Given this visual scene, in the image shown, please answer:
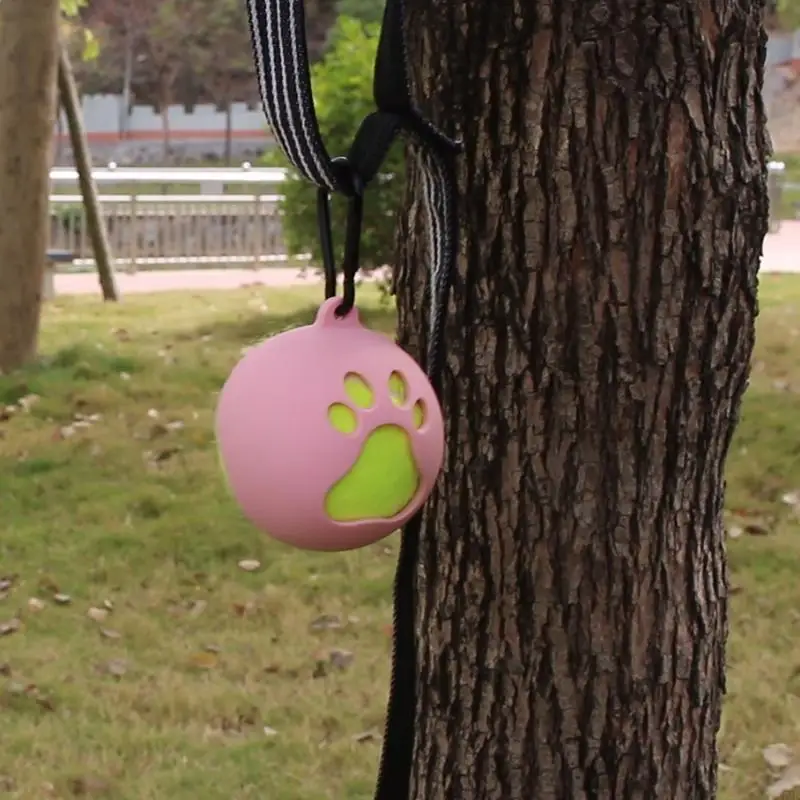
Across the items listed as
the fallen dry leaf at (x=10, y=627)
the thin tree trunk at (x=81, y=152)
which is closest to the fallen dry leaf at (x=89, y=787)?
the fallen dry leaf at (x=10, y=627)

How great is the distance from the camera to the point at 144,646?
13.8 feet

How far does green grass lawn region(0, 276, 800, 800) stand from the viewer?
3.46 meters

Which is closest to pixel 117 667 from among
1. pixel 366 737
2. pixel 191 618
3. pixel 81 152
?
pixel 191 618

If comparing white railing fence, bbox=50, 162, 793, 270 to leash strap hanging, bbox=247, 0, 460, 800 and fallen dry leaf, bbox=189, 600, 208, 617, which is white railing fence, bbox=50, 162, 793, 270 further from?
leash strap hanging, bbox=247, 0, 460, 800

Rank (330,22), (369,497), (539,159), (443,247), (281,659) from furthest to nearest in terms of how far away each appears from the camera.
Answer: (330,22) < (281,659) < (539,159) < (443,247) < (369,497)

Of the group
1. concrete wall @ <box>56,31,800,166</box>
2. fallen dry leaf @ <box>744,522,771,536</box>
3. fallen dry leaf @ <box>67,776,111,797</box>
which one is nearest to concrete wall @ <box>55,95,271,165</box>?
concrete wall @ <box>56,31,800,166</box>

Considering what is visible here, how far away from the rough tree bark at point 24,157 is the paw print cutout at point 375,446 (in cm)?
646

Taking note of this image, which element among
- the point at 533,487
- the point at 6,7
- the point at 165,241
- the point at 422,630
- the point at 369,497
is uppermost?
the point at 6,7

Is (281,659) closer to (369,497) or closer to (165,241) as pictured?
(369,497)

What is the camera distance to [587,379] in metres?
1.84

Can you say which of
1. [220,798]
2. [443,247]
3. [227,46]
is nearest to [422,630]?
[443,247]

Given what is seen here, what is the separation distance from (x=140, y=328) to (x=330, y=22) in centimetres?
1701

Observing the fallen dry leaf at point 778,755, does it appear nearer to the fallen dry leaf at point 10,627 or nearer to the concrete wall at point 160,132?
the fallen dry leaf at point 10,627

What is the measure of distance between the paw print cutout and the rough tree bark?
6.46 m
